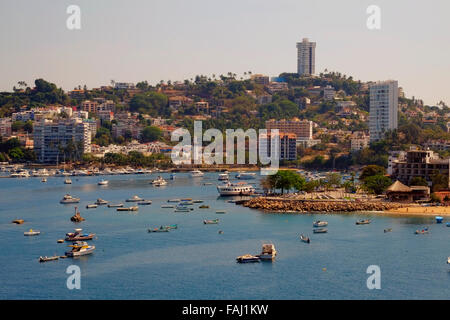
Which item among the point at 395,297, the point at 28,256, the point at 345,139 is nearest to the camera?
the point at 395,297

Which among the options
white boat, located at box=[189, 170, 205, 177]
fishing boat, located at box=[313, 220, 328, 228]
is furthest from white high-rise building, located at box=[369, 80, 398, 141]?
fishing boat, located at box=[313, 220, 328, 228]

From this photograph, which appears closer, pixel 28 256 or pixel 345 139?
pixel 28 256

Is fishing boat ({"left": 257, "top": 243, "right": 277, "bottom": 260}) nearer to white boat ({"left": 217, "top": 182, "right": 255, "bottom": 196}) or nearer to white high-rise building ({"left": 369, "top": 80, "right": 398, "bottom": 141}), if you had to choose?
white boat ({"left": 217, "top": 182, "right": 255, "bottom": 196})

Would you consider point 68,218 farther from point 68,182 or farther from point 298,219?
point 68,182

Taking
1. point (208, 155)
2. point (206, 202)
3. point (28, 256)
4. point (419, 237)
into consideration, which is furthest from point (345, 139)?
point (28, 256)

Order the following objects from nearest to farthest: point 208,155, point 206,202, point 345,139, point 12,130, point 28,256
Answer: point 28,256 → point 206,202 → point 208,155 → point 345,139 → point 12,130

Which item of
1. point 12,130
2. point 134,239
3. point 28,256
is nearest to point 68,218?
point 134,239

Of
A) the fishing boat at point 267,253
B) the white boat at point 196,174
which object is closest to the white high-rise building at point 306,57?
the white boat at point 196,174
